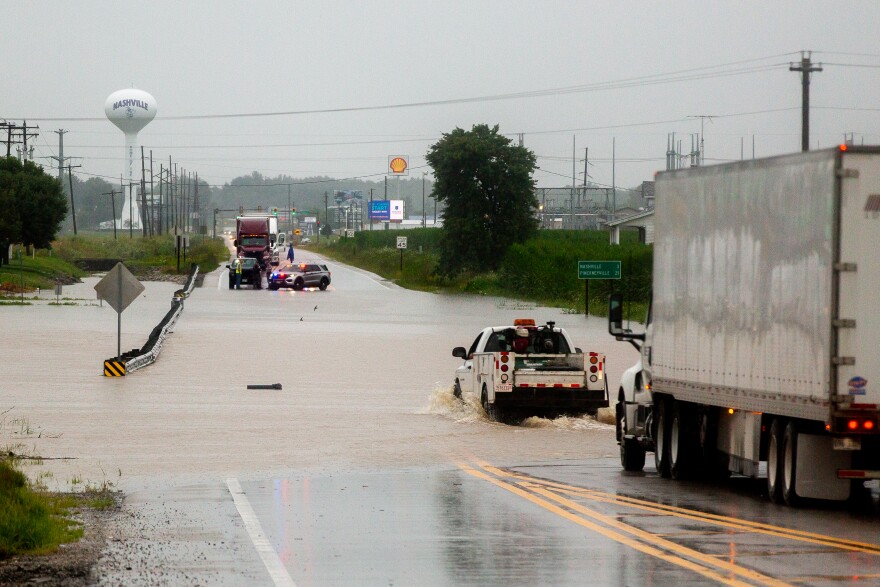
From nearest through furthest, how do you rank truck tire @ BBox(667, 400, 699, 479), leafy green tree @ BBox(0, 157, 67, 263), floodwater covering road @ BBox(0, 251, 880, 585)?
1. floodwater covering road @ BBox(0, 251, 880, 585)
2. truck tire @ BBox(667, 400, 699, 479)
3. leafy green tree @ BBox(0, 157, 67, 263)

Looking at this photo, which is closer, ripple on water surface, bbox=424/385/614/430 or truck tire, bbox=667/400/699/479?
truck tire, bbox=667/400/699/479

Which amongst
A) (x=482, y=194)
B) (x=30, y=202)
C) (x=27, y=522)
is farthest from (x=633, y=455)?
(x=30, y=202)

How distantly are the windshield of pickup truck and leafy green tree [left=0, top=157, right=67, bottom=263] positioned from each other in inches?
2832

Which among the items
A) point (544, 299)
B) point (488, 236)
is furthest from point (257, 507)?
point (488, 236)

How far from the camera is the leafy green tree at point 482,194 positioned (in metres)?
92.5

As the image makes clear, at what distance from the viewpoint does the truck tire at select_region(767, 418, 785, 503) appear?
13.9 m

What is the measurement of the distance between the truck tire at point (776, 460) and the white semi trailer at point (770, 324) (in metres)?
0.02

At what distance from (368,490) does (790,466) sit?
14.4 ft

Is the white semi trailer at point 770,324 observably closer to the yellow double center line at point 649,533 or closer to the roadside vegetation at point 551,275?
the yellow double center line at point 649,533

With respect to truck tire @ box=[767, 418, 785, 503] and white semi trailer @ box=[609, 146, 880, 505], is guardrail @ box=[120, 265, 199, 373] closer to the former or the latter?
white semi trailer @ box=[609, 146, 880, 505]

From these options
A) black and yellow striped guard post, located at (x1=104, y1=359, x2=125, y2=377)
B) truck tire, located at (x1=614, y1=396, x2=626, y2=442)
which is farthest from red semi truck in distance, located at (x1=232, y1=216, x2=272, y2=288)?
truck tire, located at (x1=614, y1=396, x2=626, y2=442)

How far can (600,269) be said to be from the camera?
57.5m

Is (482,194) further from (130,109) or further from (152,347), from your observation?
(130,109)

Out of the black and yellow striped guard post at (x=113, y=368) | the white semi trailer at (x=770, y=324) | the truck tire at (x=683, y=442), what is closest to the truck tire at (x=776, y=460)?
the white semi trailer at (x=770, y=324)
